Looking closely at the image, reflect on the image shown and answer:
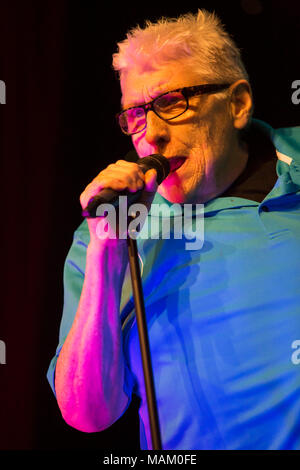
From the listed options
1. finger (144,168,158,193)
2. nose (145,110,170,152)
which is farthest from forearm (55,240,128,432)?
nose (145,110,170,152)

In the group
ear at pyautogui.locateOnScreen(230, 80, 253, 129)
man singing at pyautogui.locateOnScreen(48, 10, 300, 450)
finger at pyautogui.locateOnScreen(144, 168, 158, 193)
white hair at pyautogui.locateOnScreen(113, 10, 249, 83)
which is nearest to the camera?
finger at pyautogui.locateOnScreen(144, 168, 158, 193)

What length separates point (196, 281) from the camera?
4.35 feet

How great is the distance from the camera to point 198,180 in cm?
143

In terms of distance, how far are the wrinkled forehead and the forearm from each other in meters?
0.47

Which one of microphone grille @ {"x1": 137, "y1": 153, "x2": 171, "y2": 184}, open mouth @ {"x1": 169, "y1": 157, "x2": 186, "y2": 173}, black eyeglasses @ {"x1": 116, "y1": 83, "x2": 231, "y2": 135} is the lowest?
microphone grille @ {"x1": 137, "y1": 153, "x2": 171, "y2": 184}

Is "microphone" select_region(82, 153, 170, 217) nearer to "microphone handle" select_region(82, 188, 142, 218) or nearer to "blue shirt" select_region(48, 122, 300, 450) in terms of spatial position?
"microphone handle" select_region(82, 188, 142, 218)

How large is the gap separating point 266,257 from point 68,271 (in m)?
0.59

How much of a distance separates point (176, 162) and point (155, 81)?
25 cm

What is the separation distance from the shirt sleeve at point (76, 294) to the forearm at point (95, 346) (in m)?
0.09

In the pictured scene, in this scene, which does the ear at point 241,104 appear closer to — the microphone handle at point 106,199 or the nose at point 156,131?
the nose at point 156,131

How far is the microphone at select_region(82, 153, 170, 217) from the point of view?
0.90 metres

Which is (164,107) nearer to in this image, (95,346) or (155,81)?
(155,81)
